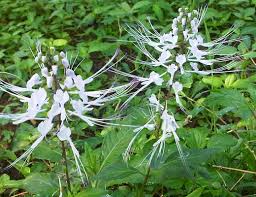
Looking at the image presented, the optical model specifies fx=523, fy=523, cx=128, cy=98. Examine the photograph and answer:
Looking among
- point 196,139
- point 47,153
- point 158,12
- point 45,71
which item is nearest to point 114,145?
point 47,153

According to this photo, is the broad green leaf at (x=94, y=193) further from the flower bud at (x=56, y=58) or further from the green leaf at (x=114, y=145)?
the flower bud at (x=56, y=58)

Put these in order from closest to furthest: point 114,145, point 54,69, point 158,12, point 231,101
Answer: point 54,69 → point 114,145 → point 231,101 → point 158,12

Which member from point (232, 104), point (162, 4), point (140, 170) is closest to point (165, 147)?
point (140, 170)

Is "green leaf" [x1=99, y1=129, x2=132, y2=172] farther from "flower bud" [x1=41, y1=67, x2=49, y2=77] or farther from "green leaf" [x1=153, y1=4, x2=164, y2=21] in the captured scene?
"green leaf" [x1=153, y1=4, x2=164, y2=21]

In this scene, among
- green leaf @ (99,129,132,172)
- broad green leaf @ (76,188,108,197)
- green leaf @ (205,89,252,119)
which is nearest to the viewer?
broad green leaf @ (76,188,108,197)

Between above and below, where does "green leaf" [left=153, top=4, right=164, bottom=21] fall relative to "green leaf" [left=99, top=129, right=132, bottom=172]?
above

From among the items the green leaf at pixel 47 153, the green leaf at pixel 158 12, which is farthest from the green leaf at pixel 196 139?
the green leaf at pixel 158 12

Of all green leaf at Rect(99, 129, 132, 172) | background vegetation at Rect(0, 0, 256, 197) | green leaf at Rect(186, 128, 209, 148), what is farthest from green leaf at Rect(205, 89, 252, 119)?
green leaf at Rect(99, 129, 132, 172)

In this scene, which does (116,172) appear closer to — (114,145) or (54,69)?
(114,145)

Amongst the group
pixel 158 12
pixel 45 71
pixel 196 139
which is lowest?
pixel 196 139
